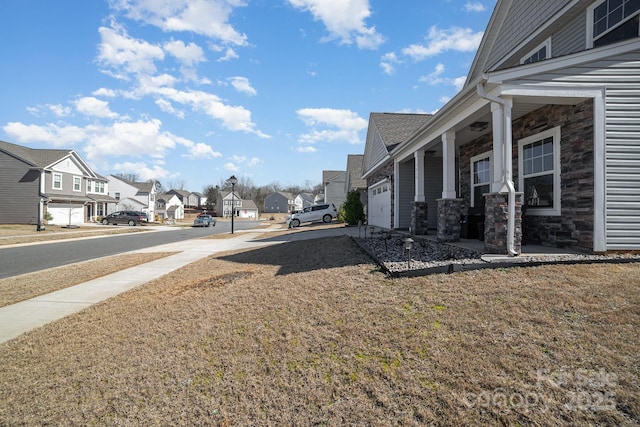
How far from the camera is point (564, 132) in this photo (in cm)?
647

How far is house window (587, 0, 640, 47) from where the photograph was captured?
21.2 feet

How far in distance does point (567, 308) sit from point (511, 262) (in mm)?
1501

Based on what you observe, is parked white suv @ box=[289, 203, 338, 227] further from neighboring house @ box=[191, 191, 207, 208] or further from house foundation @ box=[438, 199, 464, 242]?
neighboring house @ box=[191, 191, 207, 208]

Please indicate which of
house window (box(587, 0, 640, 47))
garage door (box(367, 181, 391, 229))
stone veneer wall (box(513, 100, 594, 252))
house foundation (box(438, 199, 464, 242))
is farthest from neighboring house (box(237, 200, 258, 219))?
house window (box(587, 0, 640, 47))

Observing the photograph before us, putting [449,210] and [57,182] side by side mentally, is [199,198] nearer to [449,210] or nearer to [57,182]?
[57,182]

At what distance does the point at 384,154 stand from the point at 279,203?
69.4 meters

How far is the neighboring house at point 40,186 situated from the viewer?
28594mm

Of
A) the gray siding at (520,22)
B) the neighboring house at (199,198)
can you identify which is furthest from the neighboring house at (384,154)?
the neighboring house at (199,198)

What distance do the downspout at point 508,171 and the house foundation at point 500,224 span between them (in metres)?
0.06

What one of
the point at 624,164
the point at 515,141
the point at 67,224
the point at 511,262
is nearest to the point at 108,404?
the point at 511,262

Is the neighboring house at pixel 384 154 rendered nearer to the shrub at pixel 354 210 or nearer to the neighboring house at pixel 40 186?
the shrub at pixel 354 210

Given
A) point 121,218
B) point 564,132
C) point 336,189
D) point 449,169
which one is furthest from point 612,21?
point 121,218

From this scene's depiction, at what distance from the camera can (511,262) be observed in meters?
5.03

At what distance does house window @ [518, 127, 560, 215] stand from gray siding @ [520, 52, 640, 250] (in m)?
0.95
